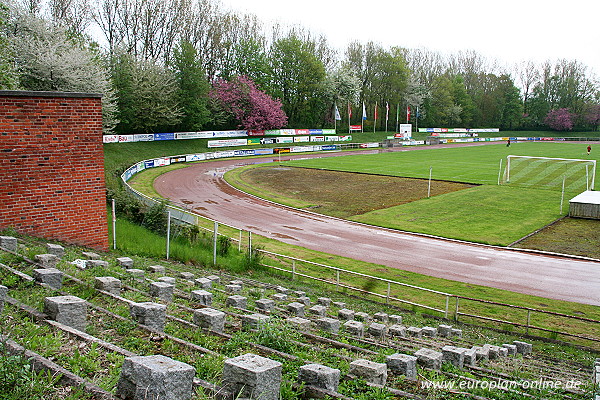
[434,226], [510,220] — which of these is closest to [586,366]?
[434,226]

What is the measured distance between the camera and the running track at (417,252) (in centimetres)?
2169

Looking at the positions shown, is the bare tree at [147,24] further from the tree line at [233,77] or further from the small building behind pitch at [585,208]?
the small building behind pitch at [585,208]

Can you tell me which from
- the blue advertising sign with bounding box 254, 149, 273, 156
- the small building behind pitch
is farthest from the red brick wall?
the blue advertising sign with bounding box 254, 149, 273, 156

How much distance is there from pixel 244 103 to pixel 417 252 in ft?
208

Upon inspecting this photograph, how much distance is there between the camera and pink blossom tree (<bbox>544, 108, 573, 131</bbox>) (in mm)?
139125

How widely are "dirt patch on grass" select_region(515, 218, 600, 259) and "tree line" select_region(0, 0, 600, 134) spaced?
29.7 metres

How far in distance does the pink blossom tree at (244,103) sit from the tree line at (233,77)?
0.19 metres

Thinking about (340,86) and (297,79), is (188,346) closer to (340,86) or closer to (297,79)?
(297,79)

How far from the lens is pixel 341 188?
1843 inches

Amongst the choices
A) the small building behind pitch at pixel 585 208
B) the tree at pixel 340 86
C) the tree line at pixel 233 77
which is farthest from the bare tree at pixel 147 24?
the small building behind pitch at pixel 585 208

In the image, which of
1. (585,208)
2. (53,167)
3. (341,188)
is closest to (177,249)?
(53,167)

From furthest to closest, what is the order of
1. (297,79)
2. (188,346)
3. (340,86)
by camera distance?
(340,86) → (297,79) → (188,346)

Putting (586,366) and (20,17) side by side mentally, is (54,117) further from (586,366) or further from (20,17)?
(20,17)

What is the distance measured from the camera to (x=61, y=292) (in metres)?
7.80
